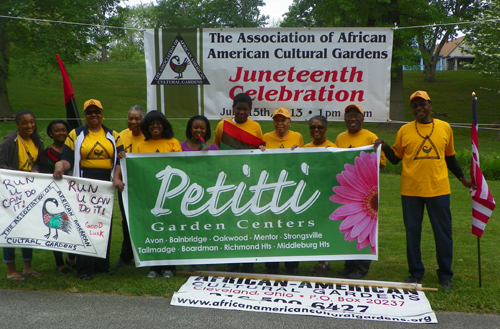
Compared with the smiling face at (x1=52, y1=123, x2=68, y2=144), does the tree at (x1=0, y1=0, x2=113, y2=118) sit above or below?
above

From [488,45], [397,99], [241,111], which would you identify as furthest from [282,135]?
[488,45]

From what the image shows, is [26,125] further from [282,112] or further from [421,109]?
[421,109]

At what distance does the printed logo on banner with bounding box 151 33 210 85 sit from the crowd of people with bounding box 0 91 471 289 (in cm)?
72

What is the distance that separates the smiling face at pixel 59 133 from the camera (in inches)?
228

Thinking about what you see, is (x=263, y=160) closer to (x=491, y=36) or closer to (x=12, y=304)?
(x=12, y=304)

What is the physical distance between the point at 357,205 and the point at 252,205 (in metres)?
1.13

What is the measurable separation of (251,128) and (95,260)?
2.30 m

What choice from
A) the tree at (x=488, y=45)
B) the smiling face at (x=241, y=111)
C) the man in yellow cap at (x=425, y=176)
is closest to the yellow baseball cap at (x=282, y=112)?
the smiling face at (x=241, y=111)

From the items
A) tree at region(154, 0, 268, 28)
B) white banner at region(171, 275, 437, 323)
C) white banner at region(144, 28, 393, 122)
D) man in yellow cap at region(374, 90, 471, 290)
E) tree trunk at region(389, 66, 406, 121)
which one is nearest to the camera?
white banner at region(171, 275, 437, 323)

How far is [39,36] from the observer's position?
2492 cm

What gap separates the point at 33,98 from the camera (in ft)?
103

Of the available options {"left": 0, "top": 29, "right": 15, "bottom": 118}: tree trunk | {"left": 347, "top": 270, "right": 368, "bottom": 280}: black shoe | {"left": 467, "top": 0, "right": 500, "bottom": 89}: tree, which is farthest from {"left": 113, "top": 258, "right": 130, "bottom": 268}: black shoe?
{"left": 467, "top": 0, "right": 500, "bottom": 89}: tree

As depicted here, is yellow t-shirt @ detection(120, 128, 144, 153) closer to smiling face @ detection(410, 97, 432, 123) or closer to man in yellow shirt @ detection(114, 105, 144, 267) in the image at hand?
man in yellow shirt @ detection(114, 105, 144, 267)

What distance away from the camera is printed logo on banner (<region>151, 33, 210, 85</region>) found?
6293mm
